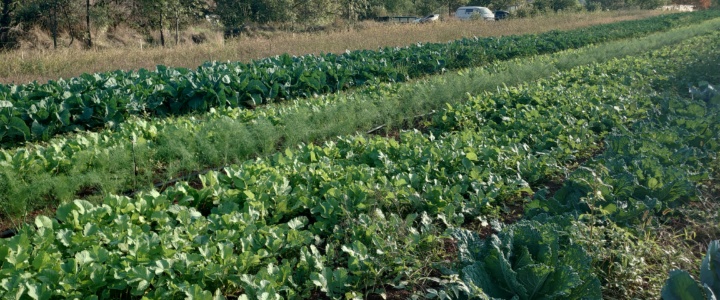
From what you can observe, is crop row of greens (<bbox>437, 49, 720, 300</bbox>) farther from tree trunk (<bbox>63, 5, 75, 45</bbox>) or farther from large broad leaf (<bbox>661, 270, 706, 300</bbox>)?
tree trunk (<bbox>63, 5, 75, 45</bbox>)

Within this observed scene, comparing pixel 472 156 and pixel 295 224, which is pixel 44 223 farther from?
pixel 472 156

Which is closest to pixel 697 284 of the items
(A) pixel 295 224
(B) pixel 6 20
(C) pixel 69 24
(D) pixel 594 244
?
(D) pixel 594 244

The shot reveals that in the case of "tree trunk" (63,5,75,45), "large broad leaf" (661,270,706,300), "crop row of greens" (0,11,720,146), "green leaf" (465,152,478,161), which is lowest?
"large broad leaf" (661,270,706,300)

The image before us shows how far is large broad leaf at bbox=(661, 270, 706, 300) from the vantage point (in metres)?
2.51

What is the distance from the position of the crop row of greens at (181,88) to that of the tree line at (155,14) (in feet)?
44.3

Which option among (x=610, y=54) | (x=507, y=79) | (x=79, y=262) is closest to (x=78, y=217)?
(x=79, y=262)

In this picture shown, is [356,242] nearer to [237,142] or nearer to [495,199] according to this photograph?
[495,199]

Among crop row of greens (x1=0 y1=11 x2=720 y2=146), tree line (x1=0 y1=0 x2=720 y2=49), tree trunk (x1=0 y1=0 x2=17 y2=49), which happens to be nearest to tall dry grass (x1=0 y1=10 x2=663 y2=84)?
tree line (x1=0 y1=0 x2=720 y2=49)

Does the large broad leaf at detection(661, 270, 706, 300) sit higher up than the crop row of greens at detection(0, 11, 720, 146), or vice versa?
the crop row of greens at detection(0, 11, 720, 146)

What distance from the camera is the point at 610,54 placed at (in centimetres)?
1605

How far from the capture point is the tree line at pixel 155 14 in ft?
72.4

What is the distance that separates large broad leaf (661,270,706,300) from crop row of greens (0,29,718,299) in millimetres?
358

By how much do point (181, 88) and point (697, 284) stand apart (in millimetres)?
8621

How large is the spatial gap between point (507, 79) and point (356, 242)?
347 inches
